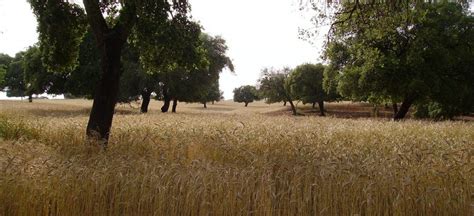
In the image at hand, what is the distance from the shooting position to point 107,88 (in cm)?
1120

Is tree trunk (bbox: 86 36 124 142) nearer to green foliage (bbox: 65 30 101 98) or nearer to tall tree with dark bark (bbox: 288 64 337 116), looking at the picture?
green foliage (bbox: 65 30 101 98)

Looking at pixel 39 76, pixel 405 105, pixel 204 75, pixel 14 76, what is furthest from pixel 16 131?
pixel 14 76

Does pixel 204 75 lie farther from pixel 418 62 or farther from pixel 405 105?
pixel 418 62

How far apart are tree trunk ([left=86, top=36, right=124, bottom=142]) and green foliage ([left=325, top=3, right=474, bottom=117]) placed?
20088 millimetres

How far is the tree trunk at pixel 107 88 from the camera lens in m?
11.0

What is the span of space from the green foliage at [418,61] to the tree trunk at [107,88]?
791 inches

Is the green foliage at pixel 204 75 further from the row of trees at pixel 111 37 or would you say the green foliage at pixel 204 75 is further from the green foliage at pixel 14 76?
the green foliage at pixel 14 76

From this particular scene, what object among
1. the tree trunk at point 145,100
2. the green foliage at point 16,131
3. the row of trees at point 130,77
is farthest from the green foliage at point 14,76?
the green foliage at point 16,131

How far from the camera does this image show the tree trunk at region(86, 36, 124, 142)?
1105 centimetres

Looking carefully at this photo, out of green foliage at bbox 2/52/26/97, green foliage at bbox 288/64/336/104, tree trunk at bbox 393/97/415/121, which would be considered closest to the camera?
tree trunk at bbox 393/97/415/121

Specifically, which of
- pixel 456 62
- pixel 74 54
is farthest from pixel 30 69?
pixel 456 62

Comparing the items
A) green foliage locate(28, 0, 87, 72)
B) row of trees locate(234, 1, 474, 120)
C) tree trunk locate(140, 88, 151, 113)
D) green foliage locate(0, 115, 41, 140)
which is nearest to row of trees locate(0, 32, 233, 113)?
tree trunk locate(140, 88, 151, 113)

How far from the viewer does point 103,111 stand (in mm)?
11195

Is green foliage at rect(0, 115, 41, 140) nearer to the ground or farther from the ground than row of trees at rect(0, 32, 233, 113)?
nearer to the ground
